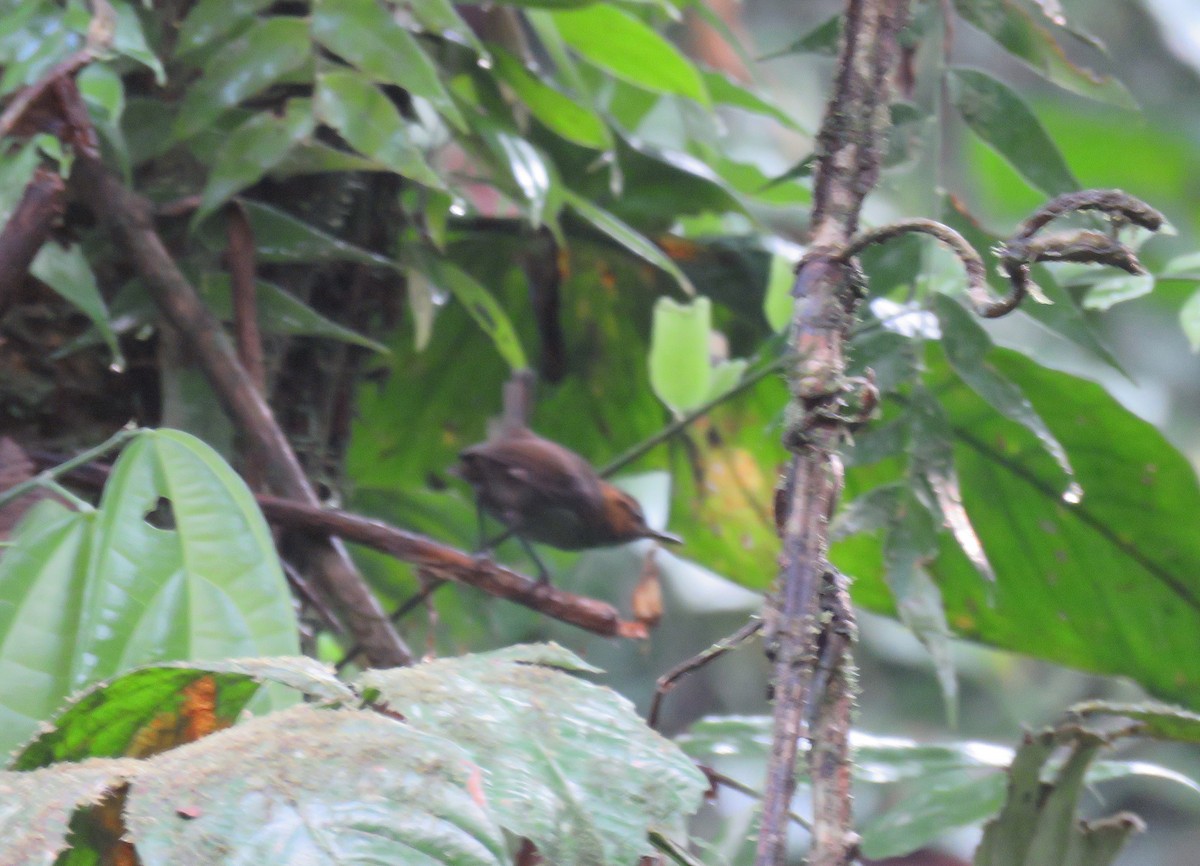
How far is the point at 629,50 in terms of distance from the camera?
0.98 m

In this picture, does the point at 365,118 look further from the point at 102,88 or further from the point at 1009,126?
the point at 1009,126

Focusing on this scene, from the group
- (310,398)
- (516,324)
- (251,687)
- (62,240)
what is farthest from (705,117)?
(251,687)

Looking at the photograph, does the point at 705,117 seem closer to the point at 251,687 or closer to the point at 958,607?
the point at 958,607

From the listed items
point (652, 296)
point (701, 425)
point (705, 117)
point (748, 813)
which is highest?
point (705, 117)

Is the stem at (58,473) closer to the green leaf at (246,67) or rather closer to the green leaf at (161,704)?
the green leaf at (161,704)

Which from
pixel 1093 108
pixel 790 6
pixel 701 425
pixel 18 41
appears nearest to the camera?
pixel 18 41

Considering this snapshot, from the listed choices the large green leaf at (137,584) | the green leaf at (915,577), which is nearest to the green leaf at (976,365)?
the green leaf at (915,577)

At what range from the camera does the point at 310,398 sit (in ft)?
3.01

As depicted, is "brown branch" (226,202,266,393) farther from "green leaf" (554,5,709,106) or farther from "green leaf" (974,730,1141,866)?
"green leaf" (974,730,1141,866)

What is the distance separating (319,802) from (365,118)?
49 centimetres

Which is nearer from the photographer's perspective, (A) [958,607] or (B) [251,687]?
(B) [251,687]

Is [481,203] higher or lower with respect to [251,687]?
higher

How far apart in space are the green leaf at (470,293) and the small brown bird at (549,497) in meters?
0.13

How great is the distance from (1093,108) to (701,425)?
7.64 ft
